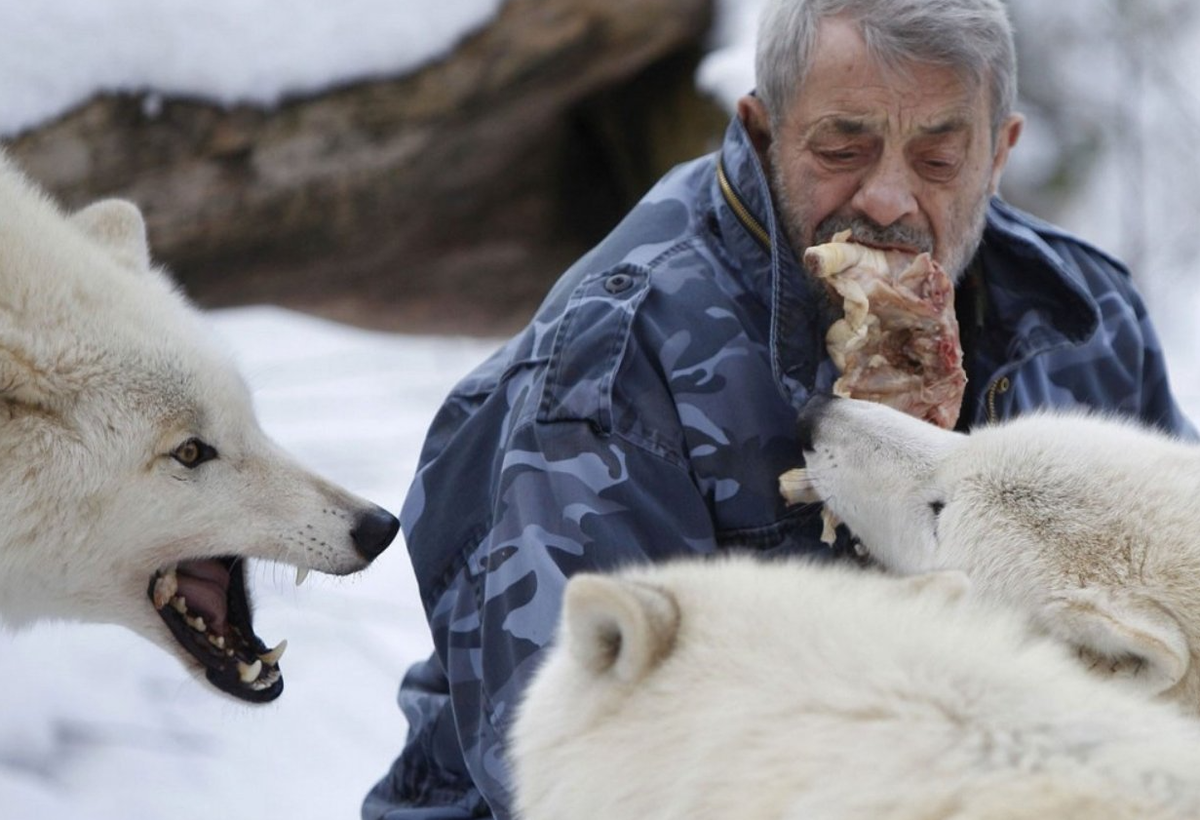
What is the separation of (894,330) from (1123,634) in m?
0.83

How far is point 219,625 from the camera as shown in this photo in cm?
286

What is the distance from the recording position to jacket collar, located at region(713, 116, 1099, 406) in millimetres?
2648

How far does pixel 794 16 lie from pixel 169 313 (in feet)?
4.49

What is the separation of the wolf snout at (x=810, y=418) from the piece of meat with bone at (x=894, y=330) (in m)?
0.14

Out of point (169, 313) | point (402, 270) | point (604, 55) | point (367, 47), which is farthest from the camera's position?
point (402, 270)

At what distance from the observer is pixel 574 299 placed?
2.68 meters

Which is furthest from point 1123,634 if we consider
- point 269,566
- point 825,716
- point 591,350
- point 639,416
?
point 269,566

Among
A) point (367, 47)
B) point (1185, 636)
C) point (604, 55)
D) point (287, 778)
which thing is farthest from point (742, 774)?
point (604, 55)

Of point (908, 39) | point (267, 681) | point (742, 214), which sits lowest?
point (267, 681)

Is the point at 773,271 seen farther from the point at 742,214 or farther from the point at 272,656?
the point at 272,656

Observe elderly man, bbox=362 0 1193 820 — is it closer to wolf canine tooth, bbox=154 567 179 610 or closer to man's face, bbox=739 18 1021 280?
man's face, bbox=739 18 1021 280

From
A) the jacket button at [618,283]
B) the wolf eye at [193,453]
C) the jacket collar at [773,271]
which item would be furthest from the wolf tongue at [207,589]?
the jacket collar at [773,271]

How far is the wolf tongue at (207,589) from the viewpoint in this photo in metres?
2.82

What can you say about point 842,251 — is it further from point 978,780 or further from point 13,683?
point 13,683
